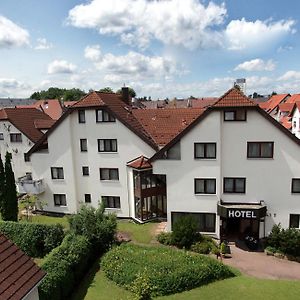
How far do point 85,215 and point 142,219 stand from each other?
8314 millimetres

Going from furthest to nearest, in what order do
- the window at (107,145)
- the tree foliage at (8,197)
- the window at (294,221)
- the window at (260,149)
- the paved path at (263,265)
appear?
1. the window at (107,145)
2. the tree foliage at (8,197)
3. the window at (294,221)
4. the window at (260,149)
5. the paved path at (263,265)

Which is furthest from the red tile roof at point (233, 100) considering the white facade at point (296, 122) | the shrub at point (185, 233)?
the white facade at point (296, 122)

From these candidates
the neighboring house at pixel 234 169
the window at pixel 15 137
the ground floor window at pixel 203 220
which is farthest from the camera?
the window at pixel 15 137

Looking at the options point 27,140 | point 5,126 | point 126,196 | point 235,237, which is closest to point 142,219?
point 126,196

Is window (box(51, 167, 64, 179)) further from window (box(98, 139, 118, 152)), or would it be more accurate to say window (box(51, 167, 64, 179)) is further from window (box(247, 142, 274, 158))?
window (box(247, 142, 274, 158))

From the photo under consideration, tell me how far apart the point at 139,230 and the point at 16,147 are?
22330mm

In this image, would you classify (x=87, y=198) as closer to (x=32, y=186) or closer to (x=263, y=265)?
(x=32, y=186)

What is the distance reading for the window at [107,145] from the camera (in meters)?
32.6

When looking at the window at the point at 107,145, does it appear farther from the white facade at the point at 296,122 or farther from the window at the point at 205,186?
the white facade at the point at 296,122

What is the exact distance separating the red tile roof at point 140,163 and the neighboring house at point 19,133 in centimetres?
1674

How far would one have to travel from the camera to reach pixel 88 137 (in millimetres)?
33000

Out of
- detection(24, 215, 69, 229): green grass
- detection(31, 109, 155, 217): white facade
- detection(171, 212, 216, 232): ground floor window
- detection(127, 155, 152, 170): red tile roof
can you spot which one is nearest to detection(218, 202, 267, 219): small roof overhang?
detection(171, 212, 216, 232): ground floor window

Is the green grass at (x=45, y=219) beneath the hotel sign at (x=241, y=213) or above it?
beneath

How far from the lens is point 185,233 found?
85.3ft
